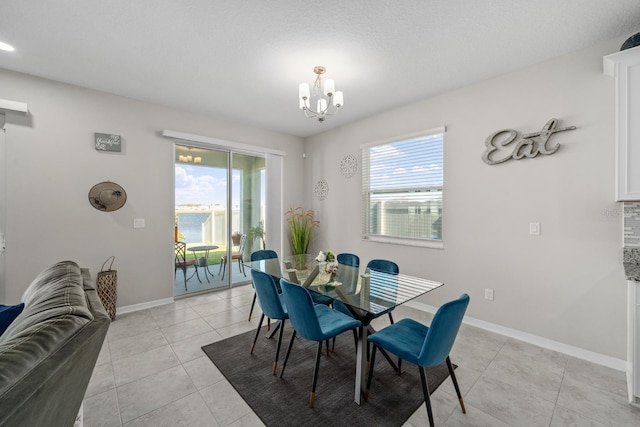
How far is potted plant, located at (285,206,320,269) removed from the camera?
15.9 ft

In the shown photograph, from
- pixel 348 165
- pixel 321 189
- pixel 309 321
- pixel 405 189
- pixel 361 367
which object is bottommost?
pixel 361 367

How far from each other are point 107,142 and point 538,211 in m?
4.93

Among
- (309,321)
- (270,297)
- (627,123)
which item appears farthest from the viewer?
(270,297)

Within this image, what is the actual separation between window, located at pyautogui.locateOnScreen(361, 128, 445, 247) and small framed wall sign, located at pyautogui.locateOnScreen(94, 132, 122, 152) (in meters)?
3.37

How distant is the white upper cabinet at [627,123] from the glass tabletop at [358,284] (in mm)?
1521

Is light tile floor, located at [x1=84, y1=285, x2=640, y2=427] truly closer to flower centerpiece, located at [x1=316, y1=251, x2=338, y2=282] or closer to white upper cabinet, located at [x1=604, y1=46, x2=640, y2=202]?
flower centerpiece, located at [x1=316, y1=251, x2=338, y2=282]

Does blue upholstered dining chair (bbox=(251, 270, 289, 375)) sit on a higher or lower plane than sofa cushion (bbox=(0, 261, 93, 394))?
lower

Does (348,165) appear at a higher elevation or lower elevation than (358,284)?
higher

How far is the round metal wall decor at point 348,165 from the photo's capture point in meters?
4.39

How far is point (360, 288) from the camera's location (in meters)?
2.25

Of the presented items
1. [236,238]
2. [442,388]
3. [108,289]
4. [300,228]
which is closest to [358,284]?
[442,388]

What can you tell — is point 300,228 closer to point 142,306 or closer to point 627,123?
point 142,306

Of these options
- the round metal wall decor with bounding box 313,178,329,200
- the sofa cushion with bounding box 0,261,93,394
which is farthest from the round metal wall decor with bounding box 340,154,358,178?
the sofa cushion with bounding box 0,261,93,394

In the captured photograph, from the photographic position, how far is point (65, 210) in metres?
3.07
